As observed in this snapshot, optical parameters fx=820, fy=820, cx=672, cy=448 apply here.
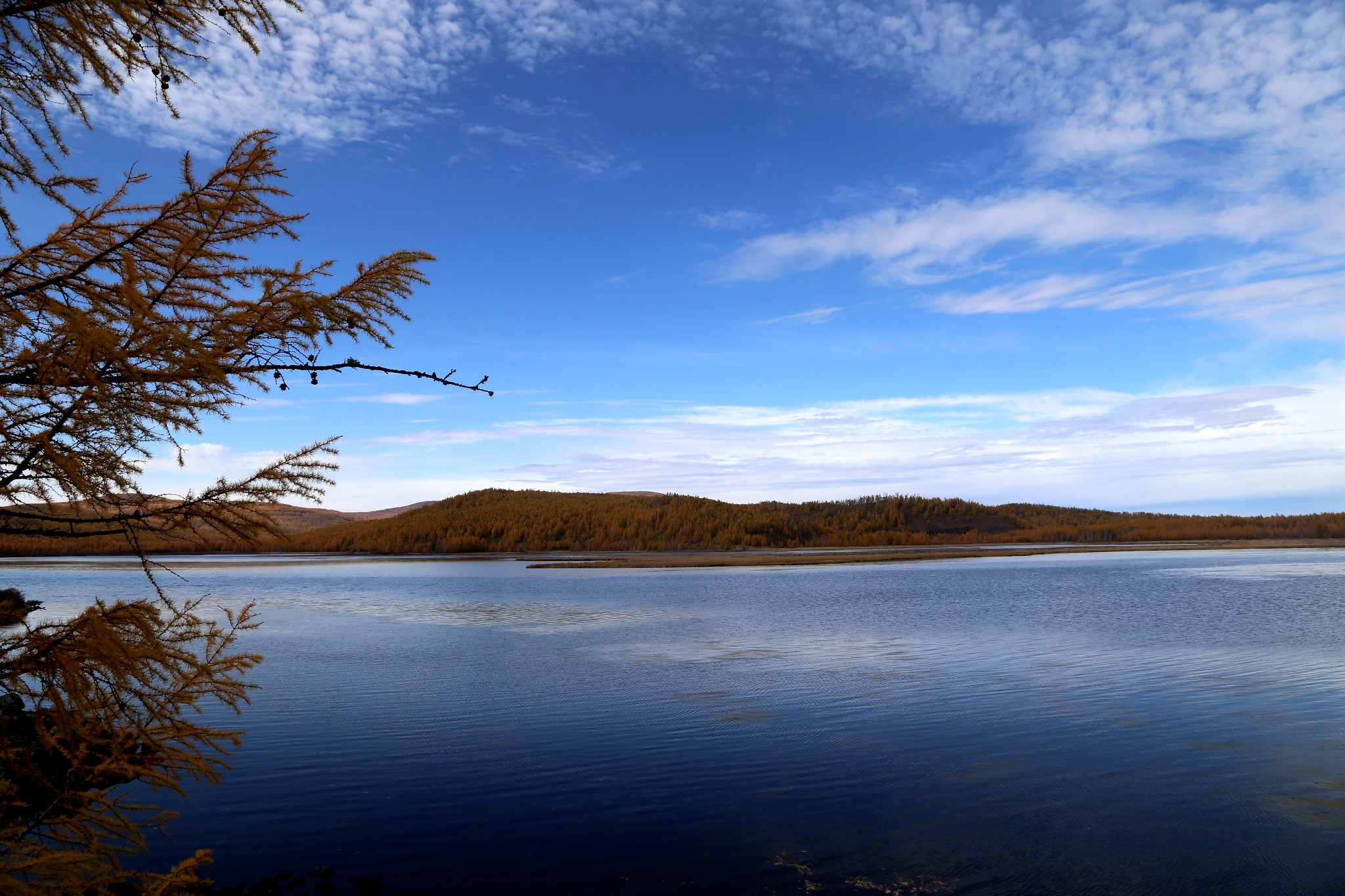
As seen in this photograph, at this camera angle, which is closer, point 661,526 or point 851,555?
point 851,555

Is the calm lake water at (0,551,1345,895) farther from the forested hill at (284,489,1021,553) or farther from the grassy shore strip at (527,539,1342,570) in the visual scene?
the forested hill at (284,489,1021,553)

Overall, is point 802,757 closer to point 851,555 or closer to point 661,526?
point 851,555

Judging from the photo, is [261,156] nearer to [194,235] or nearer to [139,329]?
[194,235]

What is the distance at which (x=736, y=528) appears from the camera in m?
94.7

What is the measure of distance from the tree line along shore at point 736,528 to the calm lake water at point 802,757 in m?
68.1

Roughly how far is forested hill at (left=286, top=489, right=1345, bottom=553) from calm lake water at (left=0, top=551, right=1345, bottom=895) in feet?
223

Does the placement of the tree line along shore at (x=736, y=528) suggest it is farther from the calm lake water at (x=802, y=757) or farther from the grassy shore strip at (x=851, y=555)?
the calm lake water at (x=802, y=757)

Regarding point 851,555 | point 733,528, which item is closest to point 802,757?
point 851,555

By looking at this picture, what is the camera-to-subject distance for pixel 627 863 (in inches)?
314

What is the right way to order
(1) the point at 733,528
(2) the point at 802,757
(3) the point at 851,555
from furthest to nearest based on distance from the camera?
(1) the point at 733,528, (3) the point at 851,555, (2) the point at 802,757

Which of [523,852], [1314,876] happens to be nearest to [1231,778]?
[1314,876]

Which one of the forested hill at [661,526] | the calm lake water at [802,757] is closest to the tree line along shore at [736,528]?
the forested hill at [661,526]

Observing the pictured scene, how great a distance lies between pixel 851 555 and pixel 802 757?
56.9 meters

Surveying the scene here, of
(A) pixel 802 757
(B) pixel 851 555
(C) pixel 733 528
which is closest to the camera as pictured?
(A) pixel 802 757
